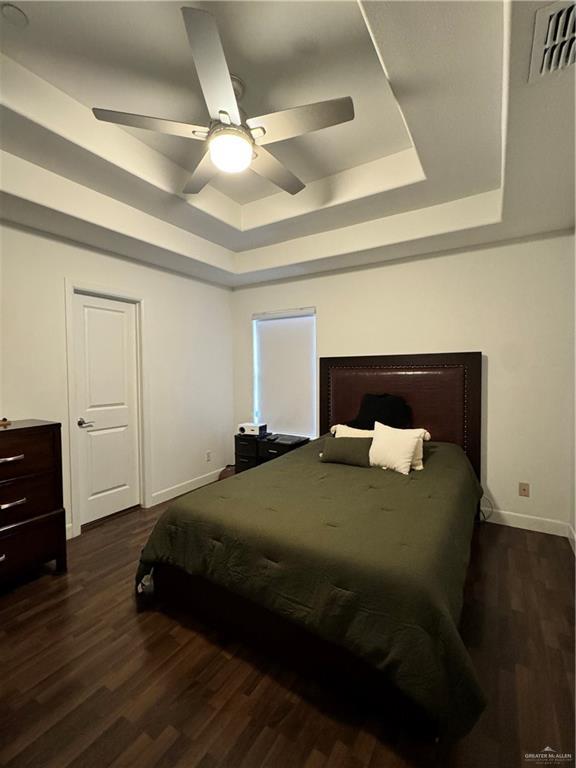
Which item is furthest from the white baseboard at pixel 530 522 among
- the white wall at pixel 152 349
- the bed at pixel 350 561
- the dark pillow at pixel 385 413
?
the white wall at pixel 152 349

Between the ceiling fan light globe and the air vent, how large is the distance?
1180mm

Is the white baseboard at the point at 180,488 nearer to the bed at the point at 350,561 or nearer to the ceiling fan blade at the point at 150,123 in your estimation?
the bed at the point at 350,561

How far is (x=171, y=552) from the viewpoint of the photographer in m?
1.89

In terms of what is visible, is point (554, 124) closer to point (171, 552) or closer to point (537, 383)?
Answer: point (537, 383)

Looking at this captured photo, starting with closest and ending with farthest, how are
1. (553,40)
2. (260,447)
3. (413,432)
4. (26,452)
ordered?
(553,40) < (26,452) < (413,432) < (260,447)

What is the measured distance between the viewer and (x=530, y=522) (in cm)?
287

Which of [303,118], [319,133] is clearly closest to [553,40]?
[303,118]

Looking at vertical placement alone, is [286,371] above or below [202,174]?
below

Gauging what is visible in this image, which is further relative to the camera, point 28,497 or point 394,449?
point 394,449

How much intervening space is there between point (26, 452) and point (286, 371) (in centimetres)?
267

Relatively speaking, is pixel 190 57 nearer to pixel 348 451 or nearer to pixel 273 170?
pixel 273 170

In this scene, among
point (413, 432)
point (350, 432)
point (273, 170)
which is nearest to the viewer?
point (273, 170)

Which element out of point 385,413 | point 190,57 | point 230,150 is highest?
point 190,57

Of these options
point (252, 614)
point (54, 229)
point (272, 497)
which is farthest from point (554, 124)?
point (54, 229)
